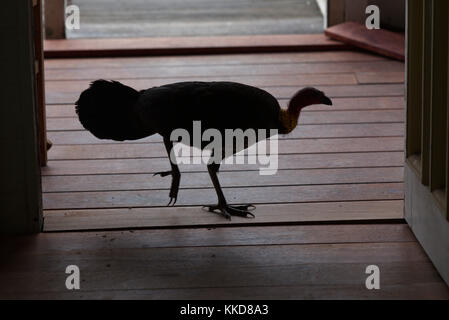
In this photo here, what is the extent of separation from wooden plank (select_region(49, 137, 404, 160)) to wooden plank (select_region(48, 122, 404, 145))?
49 mm

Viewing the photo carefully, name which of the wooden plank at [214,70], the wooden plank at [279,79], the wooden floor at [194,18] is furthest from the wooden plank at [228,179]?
the wooden floor at [194,18]

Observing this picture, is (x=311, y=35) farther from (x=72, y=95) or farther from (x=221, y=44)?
(x=72, y=95)

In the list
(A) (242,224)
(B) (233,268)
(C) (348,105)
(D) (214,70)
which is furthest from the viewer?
(D) (214,70)

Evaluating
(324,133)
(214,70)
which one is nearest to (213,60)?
(214,70)

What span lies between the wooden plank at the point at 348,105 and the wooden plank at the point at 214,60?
26.4 inches

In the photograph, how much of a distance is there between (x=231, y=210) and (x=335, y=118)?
1174 millimetres

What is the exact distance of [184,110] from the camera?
267 cm

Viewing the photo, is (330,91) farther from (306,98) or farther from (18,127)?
(18,127)

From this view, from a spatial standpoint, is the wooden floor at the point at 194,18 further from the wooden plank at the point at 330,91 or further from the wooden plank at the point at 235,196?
the wooden plank at the point at 235,196

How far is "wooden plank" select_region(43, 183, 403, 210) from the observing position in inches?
116

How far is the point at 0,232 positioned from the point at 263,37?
107 inches

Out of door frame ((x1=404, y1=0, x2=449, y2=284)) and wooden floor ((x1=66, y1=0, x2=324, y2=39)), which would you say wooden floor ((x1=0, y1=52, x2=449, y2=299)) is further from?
wooden floor ((x1=66, y1=0, x2=324, y2=39))
